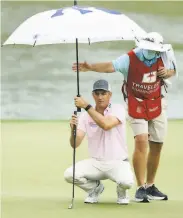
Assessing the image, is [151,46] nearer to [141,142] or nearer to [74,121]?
[141,142]

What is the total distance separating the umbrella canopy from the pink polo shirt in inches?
23.0

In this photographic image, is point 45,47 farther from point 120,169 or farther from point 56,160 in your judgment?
point 120,169

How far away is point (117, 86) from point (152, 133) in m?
7.98

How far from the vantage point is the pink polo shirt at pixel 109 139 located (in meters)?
8.73

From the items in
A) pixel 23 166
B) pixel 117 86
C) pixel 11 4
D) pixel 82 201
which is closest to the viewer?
pixel 82 201

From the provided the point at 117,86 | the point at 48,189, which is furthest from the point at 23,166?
the point at 117,86

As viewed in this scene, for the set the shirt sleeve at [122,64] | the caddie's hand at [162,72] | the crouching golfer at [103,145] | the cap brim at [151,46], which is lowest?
the crouching golfer at [103,145]

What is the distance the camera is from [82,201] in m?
9.12

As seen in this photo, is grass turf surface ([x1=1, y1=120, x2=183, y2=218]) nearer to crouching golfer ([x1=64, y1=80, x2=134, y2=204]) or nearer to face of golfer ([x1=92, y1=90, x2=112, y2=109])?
crouching golfer ([x1=64, y1=80, x2=134, y2=204])

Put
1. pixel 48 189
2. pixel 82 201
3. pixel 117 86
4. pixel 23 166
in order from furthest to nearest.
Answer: pixel 117 86 → pixel 23 166 → pixel 48 189 → pixel 82 201

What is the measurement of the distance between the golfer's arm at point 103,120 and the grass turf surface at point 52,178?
625 millimetres

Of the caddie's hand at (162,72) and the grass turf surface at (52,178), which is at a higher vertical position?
the caddie's hand at (162,72)

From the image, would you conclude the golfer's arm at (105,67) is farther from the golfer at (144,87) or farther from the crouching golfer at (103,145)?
the crouching golfer at (103,145)

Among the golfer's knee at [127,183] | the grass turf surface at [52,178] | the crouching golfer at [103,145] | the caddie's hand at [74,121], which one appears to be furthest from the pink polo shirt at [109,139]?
the grass turf surface at [52,178]
